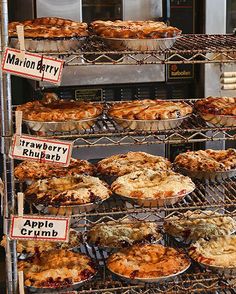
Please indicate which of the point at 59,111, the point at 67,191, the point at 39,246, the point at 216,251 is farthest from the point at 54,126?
the point at 216,251

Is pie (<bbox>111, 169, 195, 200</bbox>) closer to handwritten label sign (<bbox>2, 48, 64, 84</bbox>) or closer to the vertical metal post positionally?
the vertical metal post

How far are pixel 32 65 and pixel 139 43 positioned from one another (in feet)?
1.45

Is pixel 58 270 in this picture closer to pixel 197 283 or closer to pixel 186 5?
pixel 197 283

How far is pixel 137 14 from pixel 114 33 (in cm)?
140

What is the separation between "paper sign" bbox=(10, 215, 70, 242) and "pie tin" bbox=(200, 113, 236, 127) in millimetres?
776

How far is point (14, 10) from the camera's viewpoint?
13.5ft

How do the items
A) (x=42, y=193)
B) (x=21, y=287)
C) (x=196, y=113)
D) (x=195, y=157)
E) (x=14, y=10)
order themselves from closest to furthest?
(x=21, y=287) < (x=42, y=193) < (x=196, y=113) < (x=195, y=157) < (x=14, y=10)

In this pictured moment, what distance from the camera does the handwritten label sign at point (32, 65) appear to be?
7.10 ft

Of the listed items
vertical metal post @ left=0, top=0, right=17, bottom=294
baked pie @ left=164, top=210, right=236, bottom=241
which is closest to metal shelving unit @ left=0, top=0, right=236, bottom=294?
vertical metal post @ left=0, top=0, right=17, bottom=294

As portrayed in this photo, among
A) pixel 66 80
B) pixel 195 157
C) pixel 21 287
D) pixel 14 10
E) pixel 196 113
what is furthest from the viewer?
pixel 14 10

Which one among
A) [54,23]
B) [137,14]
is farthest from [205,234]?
[137,14]

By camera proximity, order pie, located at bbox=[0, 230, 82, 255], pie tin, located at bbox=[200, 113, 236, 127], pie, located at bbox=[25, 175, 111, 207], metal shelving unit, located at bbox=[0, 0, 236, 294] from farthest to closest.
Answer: pie, located at bbox=[0, 230, 82, 255], pie tin, located at bbox=[200, 113, 236, 127], pie, located at bbox=[25, 175, 111, 207], metal shelving unit, located at bbox=[0, 0, 236, 294]

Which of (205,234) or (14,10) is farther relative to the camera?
(14,10)

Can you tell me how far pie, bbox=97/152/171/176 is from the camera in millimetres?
3021
